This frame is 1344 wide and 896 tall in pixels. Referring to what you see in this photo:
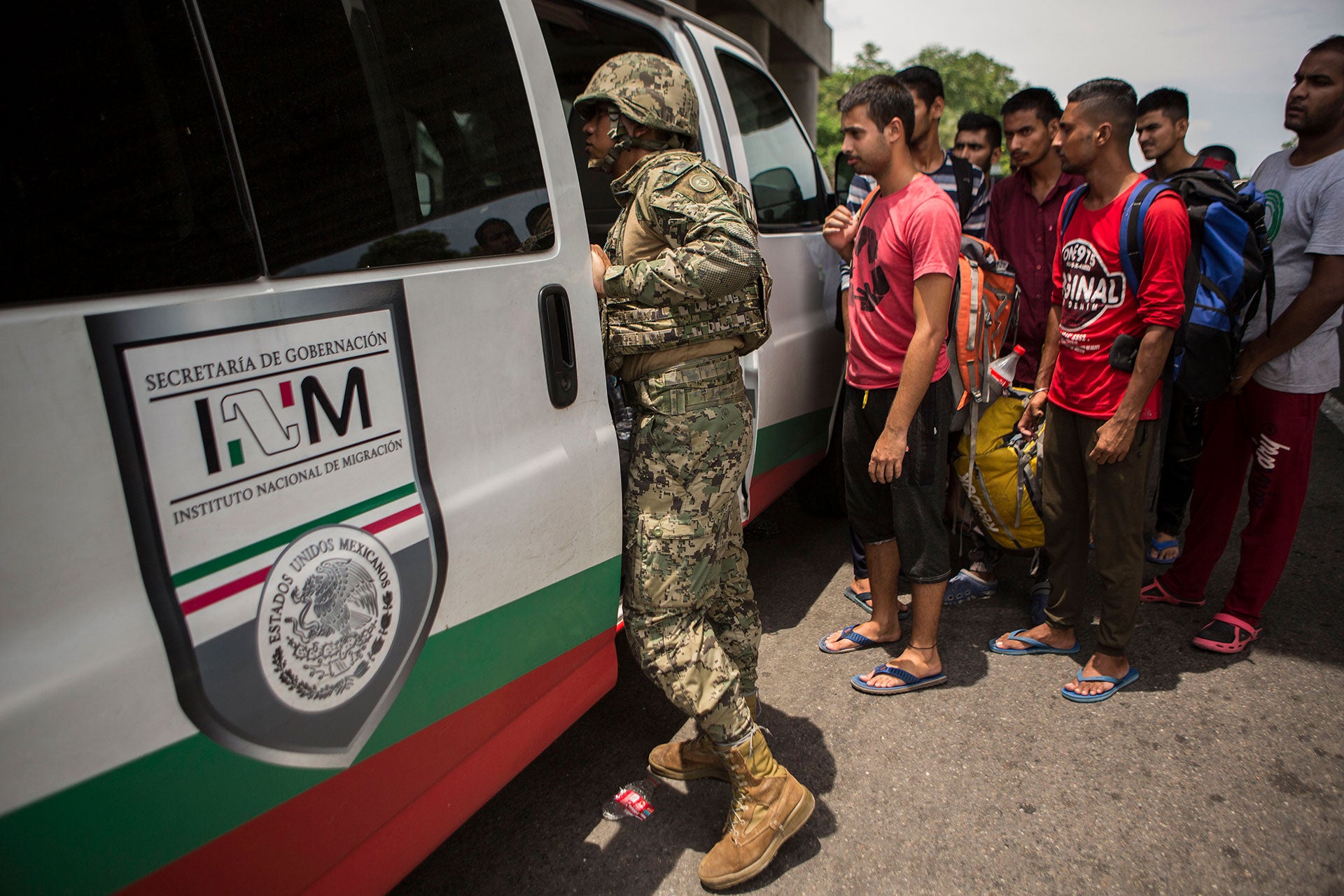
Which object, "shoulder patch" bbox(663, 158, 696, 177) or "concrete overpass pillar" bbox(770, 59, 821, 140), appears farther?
"concrete overpass pillar" bbox(770, 59, 821, 140)

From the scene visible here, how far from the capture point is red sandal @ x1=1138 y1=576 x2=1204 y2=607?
10.8 ft

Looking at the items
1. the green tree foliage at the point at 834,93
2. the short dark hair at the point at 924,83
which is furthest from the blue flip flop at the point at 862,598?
the green tree foliage at the point at 834,93

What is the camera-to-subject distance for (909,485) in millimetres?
2658

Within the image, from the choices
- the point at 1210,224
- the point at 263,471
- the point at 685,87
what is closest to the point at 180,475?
the point at 263,471

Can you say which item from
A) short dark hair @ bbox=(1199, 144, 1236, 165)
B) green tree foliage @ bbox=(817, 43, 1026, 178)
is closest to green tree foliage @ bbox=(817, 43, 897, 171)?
green tree foliage @ bbox=(817, 43, 1026, 178)

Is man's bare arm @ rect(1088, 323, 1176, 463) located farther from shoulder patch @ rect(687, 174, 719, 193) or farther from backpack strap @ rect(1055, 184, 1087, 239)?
shoulder patch @ rect(687, 174, 719, 193)

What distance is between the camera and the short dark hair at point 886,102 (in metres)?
2.51

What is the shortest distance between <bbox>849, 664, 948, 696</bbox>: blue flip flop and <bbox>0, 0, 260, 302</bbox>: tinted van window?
2.30m

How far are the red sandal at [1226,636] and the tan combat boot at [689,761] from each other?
1.79m

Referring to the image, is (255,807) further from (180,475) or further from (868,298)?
(868,298)

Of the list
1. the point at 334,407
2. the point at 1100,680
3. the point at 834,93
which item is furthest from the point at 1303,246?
the point at 834,93

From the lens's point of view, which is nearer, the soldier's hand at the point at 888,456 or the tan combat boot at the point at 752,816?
the tan combat boot at the point at 752,816

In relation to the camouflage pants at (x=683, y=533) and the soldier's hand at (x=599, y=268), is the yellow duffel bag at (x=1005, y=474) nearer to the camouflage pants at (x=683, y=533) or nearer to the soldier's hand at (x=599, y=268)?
the camouflage pants at (x=683, y=533)

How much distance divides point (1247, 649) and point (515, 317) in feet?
9.57
